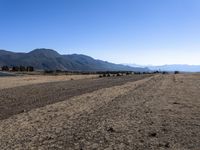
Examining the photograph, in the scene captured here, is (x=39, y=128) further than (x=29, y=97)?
No

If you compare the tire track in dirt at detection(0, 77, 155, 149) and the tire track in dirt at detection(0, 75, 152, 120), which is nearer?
the tire track in dirt at detection(0, 77, 155, 149)

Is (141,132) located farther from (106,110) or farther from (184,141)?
(106,110)

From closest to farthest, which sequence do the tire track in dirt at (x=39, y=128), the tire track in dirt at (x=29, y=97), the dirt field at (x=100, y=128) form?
the dirt field at (x=100, y=128)
the tire track in dirt at (x=39, y=128)
the tire track in dirt at (x=29, y=97)

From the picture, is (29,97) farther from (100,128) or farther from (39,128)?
(100,128)

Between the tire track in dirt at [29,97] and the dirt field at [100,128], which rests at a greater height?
the dirt field at [100,128]

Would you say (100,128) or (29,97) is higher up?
(100,128)

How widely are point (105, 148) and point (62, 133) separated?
2806 millimetres

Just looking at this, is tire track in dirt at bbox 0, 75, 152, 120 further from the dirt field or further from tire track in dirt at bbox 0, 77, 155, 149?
tire track in dirt at bbox 0, 77, 155, 149

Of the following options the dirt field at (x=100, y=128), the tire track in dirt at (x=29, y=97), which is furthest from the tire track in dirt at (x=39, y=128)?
the tire track in dirt at (x=29, y=97)

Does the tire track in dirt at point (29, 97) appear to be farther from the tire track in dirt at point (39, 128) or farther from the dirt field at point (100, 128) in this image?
the tire track in dirt at point (39, 128)

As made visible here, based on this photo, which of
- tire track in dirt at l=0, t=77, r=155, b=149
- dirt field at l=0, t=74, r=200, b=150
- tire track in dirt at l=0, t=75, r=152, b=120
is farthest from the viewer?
tire track in dirt at l=0, t=75, r=152, b=120

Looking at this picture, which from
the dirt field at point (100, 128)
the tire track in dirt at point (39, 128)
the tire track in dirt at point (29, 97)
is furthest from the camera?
the tire track in dirt at point (29, 97)

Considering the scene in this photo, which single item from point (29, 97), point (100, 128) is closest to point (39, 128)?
point (100, 128)

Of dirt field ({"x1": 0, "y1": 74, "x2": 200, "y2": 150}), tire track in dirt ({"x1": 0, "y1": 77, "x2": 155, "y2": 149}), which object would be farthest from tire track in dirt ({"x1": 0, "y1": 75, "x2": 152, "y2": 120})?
tire track in dirt ({"x1": 0, "y1": 77, "x2": 155, "y2": 149})
